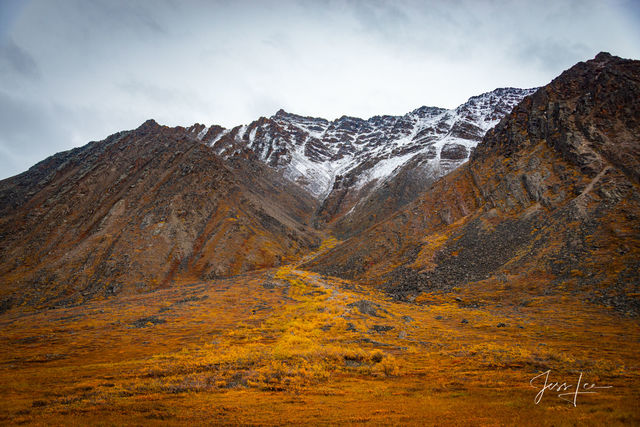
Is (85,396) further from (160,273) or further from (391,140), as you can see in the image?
(391,140)

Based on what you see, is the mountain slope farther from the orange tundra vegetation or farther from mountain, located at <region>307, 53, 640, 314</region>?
mountain, located at <region>307, 53, 640, 314</region>

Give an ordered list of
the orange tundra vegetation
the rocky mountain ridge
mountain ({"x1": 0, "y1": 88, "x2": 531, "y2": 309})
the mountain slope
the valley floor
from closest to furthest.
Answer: the valley floor, the orange tundra vegetation, mountain ({"x1": 0, "y1": 88, "x2": 531, "y2": 309}), the mountain slope, the rocky mountain ridge

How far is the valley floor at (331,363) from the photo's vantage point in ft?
31.1

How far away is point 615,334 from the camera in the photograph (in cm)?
1853

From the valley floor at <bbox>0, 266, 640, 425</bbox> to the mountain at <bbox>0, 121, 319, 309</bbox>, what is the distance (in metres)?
24.0

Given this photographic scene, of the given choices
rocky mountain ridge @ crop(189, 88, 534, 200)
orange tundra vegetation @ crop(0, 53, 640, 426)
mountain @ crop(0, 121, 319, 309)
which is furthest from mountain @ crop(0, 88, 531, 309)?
rocky mountain ridge @ crop(189, 88, 534, 200)

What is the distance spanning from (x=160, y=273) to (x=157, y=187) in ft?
115

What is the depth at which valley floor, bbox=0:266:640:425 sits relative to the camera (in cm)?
949

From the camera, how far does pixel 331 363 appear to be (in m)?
16.7

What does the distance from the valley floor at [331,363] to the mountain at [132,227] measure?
24.0 metres

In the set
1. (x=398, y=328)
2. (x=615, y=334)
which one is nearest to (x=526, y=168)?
(x=615, y=334)

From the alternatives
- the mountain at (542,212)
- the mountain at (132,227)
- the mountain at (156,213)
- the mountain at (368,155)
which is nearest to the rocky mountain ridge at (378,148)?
the mountain at (368,155)

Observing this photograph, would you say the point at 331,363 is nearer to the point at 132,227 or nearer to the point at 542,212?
the point at 542,212

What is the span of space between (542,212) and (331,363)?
140ft
